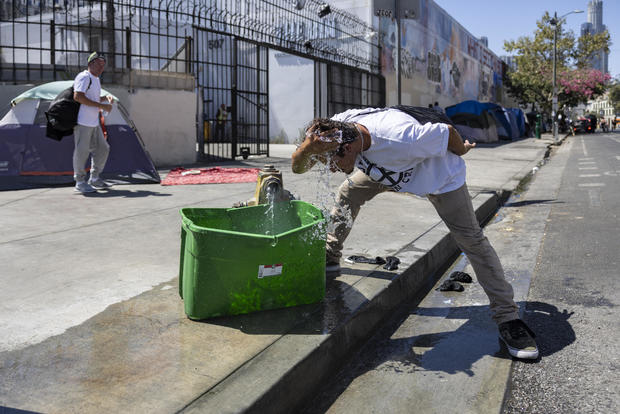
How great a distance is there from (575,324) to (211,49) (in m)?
11.6

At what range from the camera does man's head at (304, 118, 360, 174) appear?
8.81ft

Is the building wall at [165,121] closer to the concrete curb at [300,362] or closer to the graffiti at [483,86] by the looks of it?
the concrete curb at [300,362]

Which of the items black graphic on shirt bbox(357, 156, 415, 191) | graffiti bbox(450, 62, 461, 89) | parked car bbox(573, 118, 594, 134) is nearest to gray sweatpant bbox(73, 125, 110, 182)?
black graphic on shirt bbox(357, 156, 415, 191)

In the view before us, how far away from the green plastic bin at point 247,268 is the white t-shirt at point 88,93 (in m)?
4.77

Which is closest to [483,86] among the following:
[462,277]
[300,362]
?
[462,277]

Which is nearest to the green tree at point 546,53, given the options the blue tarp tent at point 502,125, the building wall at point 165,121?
the blue tarp tent at point 502,125

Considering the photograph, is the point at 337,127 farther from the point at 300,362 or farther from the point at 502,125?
the point at 502,125

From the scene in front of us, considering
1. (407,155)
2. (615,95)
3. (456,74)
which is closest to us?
(407,155)

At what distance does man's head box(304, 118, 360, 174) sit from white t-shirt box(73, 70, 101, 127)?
550 centimetres

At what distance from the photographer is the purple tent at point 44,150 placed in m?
8.35

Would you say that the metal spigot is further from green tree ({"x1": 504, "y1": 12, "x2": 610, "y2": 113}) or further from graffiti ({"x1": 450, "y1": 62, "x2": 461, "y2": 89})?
green tree ({"x1": 504, "y1": 12, "x2": 610, "y2": 113})

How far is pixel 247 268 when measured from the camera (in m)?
2.99

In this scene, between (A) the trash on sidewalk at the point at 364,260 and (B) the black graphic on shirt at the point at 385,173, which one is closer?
(B) the black graphic on shirt at the point at 385,173

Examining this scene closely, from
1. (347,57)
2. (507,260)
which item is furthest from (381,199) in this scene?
(347,57)
